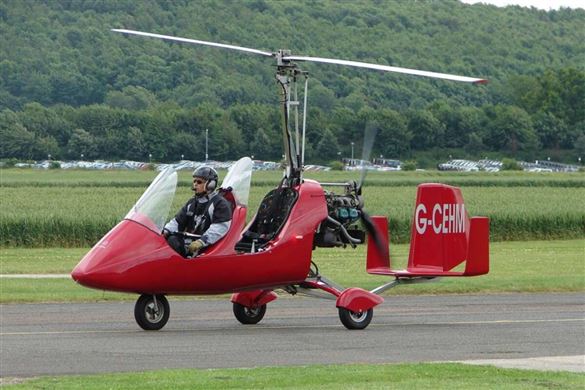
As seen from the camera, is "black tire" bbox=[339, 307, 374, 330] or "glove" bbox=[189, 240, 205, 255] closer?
"glove" bbox=[189, 240, 205, 255]

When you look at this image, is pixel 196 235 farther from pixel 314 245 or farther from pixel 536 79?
pixel 536 79

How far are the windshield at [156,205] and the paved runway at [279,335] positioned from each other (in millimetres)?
1383

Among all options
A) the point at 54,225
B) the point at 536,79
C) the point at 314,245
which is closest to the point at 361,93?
the point at 536,79

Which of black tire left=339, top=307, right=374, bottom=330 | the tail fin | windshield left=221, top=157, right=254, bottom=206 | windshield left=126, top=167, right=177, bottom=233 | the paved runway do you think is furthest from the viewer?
the tail fin

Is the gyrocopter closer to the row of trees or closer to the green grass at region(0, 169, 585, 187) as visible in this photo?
the green grass at region(0, 169, 585, 187)

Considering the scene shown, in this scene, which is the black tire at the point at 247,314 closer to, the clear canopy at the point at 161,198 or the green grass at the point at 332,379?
the clear canopy at the point at 161,198

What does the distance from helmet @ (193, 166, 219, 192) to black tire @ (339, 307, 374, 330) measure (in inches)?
90.5

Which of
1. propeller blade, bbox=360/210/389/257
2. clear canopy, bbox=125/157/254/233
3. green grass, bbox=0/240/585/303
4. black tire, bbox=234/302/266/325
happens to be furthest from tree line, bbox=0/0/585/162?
clear canopy, bbox=125/157/254/233

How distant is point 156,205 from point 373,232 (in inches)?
126

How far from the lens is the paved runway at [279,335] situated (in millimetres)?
14125

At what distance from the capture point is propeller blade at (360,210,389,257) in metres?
17.8

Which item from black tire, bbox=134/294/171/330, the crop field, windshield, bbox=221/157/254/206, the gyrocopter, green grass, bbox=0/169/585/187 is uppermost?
windshield, bbox=221/157/254/206

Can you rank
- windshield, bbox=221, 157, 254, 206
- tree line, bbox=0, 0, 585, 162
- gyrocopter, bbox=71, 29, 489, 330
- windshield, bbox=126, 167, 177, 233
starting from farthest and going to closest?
tree line, bbox=0, 0, 585, 162, windshield, bbox=221, 157, 254, 206, windshield, bbox=126, 167, 177, 233, gyrocopter, bbox=71, 29, 489, 330

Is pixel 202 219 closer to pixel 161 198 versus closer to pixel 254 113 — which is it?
pixel 161 198
